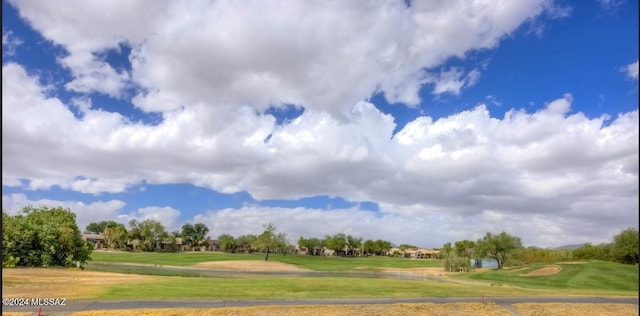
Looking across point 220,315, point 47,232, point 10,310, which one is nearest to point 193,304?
point 220,315

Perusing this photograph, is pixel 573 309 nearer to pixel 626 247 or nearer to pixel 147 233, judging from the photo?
pixel 626 247

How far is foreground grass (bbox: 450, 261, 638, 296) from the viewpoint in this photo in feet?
184

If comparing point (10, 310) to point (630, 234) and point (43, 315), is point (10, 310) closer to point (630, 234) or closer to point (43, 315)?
point (43, 315)

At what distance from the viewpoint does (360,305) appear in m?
31.2

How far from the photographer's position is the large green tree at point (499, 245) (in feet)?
370

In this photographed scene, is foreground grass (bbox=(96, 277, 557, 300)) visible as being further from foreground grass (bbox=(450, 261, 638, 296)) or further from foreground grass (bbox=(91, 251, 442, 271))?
foreground grass (bbox=(91, 251, 442, 271))

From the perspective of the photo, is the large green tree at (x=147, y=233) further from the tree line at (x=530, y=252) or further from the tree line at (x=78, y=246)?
the tree line at (x=530, y=252)

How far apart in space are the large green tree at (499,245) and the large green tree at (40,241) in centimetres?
9021

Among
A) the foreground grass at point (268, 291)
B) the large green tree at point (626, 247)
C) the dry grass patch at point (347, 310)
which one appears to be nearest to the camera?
the dry grass patch at point (347, 310)

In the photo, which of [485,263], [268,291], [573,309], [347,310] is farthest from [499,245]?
[347,310]

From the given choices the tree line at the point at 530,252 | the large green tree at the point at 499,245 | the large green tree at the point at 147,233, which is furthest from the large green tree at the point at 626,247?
the large green tree at the point at 147,233

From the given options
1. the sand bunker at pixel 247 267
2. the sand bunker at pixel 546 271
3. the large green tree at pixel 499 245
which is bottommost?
the sand bunker at pixel 247 267

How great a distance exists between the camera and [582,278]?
197 ft

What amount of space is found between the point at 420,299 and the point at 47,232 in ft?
173
